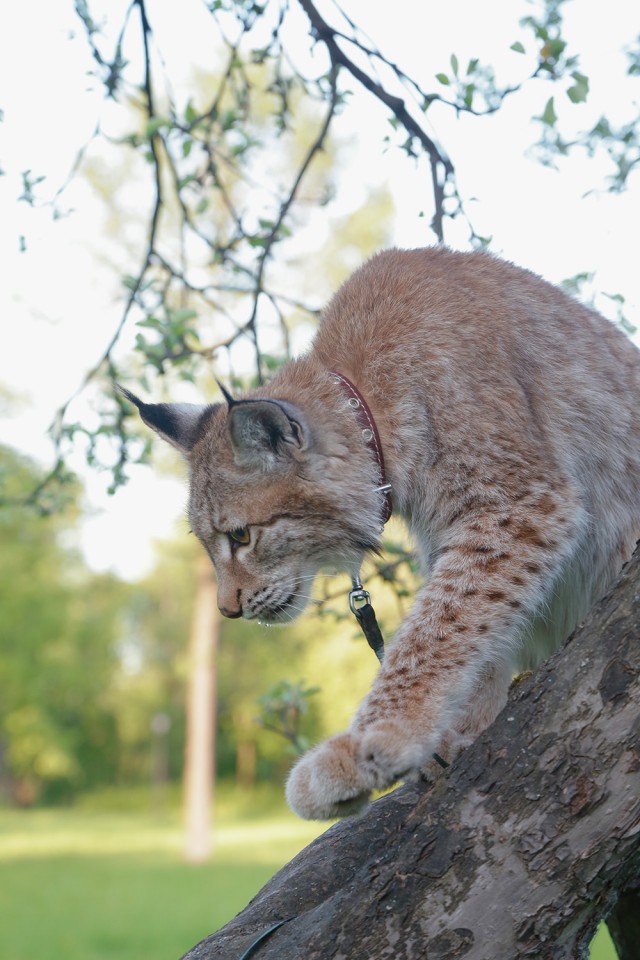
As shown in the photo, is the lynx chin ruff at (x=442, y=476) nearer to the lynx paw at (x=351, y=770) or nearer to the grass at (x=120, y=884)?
the lynx paw at (x=351, y=770)

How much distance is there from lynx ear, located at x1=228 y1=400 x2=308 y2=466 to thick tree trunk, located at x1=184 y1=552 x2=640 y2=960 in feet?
4.07

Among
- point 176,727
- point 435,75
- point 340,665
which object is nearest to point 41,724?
point 176,727

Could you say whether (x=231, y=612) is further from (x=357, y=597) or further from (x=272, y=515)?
(x=357, y=597)

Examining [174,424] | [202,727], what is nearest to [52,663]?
[202,727]

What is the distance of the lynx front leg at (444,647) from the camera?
2848 millimetres

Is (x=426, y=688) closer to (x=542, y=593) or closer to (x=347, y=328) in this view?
(x=542, y=593)

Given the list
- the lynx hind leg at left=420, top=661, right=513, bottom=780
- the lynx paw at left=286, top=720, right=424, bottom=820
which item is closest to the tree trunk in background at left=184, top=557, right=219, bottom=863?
the lynx hind leg at left=420, top=661, right=513, bottom=780

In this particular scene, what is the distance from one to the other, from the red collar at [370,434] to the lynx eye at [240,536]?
49cm

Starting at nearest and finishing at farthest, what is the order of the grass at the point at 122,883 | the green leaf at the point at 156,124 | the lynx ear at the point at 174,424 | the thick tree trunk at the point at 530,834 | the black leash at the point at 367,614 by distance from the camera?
the thick tree trunk at the point at 530,834, the black leash at the point at 367,614, the lynx ear at the point at 174,424, the green leaf at the point at 156,124, the grass at the point at 122,883

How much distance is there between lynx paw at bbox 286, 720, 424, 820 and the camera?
2.80 metres

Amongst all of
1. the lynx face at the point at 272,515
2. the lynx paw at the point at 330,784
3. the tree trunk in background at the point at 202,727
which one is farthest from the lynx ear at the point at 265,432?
the tree trunk in background at the point at 202,727

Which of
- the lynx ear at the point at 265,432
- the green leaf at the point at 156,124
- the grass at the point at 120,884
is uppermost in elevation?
the grass at the point at 120,884

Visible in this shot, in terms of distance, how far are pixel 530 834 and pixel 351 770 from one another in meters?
0.70

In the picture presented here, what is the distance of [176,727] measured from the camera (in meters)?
50.8
